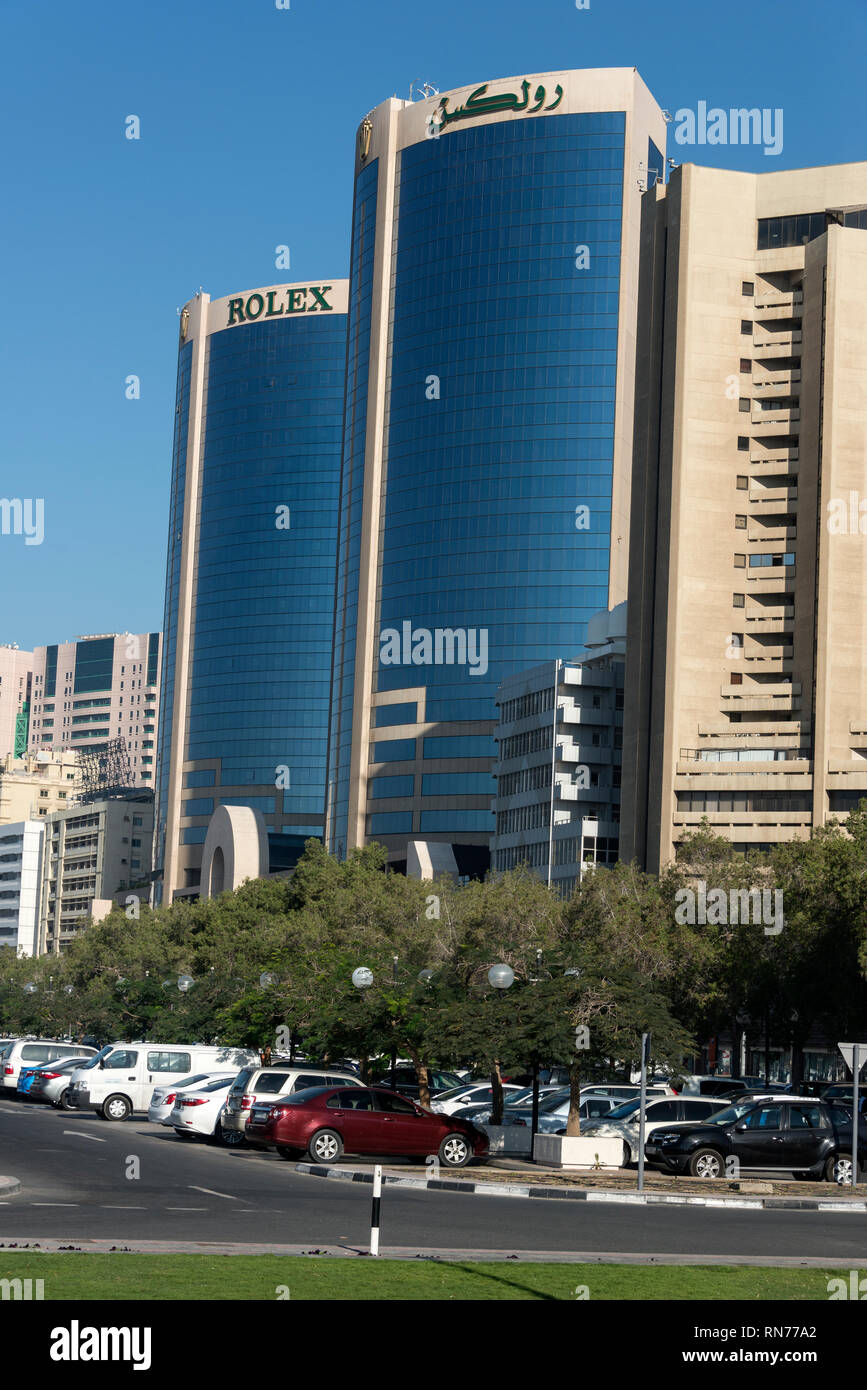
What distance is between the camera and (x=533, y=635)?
485ft

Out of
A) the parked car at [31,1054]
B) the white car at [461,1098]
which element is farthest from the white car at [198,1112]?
the parked car at [31,1054]

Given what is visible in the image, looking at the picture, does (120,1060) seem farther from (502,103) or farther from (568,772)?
(502,103)

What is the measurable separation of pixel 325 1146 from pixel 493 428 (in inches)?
4802

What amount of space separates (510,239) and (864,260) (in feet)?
169

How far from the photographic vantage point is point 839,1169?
1314 inches

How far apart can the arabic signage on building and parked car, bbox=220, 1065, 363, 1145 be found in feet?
423

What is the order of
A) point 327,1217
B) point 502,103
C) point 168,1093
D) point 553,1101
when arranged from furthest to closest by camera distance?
point 502,103 → point 553,1101 → point 168,1093 → point 327,1217

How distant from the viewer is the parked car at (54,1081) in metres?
48.7

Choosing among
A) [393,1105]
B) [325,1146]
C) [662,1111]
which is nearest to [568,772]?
[662,1111]

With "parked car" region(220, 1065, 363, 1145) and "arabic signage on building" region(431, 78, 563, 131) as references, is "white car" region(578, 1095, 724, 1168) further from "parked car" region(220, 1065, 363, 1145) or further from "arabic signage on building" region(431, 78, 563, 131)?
"arabic signage on building" region(431, 78, 563, 131)

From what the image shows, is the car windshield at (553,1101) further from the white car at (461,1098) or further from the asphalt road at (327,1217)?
the asphalt road at (327,1217)

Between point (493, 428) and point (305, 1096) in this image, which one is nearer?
point (305, 1096)
